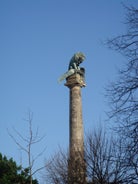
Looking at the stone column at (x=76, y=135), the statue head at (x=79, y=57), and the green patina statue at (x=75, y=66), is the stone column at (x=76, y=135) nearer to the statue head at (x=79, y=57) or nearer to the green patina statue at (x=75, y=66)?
the green patina statue at (x=75, y=66)

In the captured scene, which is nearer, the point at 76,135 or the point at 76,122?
the point at 76,135

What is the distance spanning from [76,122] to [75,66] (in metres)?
5.10

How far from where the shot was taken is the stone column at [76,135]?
60.8ft

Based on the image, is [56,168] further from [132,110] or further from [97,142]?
[132,110]

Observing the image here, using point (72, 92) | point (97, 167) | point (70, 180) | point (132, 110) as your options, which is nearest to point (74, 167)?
point (70, 180)

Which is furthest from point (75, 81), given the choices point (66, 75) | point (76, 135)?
point (76, 135)

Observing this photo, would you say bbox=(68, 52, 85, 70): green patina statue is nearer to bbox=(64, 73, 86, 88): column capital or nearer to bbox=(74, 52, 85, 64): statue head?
bbox=(74, 52, 85, 64): statue head

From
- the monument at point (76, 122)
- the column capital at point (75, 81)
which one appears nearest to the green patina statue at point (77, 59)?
the monument at point (76, 122)

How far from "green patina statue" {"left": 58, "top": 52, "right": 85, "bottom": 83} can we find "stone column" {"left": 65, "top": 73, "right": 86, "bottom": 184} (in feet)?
1.27

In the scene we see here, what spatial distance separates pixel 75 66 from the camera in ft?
85.4

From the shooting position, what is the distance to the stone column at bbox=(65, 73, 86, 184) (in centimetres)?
1853

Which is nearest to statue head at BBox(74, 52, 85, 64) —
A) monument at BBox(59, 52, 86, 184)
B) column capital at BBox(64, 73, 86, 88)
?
monument at BBox(59, 52, 86, 184)

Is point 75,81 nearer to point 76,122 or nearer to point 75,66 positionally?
point 75,66

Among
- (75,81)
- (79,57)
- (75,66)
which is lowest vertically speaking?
(75,81)
